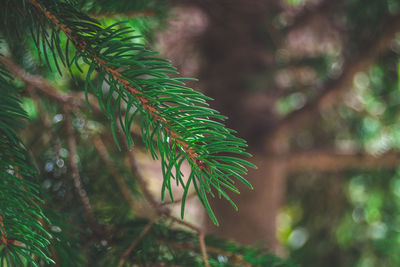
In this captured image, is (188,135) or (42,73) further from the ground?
(42,73)

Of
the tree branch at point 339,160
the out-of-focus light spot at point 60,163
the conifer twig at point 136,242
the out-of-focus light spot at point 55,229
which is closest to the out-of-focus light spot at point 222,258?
the conifer twig at point 136,242

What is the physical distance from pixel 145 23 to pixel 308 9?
1182 millimetres

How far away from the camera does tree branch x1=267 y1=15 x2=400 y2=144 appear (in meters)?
1.29

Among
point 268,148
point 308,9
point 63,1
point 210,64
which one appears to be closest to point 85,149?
point 63,1

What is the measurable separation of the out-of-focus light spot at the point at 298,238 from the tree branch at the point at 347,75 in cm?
89

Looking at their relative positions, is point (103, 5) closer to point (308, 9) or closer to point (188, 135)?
point (188, 135)

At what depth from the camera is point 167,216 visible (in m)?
0.59


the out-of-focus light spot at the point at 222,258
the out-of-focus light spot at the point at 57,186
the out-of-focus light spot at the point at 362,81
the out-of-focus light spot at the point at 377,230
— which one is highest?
the out-of-focus light spot at the point at 362,81

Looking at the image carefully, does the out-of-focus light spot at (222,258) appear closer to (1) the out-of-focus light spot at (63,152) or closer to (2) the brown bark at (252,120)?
(1) the out-of-focus light spot at (63,152)

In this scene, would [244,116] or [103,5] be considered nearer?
[103,5]

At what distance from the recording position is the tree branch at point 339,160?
1.52 m

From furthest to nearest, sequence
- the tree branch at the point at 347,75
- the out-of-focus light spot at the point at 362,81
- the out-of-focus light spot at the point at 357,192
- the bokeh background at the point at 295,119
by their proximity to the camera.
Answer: the out-of-focus light spot at the point at 357,192 < the out-of-focus light spot at the point at 362,81 < the tree branch at the point at 347,75 < the bokeh background at the point at 295,119

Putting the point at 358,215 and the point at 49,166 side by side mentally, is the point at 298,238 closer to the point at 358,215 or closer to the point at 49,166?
the point at 358,215

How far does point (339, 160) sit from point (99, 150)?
3.46ft
